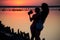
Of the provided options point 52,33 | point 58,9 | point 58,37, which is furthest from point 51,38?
point 58,9

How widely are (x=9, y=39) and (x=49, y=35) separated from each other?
289 cm

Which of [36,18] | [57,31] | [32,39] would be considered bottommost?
[57,31]

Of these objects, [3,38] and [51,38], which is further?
[51,38]

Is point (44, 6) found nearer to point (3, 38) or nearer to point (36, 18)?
point (36, 18)

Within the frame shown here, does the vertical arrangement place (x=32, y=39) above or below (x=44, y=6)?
below

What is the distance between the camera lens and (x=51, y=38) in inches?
203

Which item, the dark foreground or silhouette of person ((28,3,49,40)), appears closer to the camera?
the dark foreground

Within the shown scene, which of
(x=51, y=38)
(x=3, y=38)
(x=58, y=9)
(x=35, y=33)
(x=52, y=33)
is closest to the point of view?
(x=3, y=38)

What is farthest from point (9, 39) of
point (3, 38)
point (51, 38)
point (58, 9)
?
point (58, 9)

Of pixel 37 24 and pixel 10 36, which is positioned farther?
pixel 37 24

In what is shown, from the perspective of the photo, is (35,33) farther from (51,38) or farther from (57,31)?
(57,31)

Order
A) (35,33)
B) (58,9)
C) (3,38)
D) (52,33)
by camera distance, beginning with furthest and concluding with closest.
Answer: (58,9)
(52,33)
(35,33)
(3,38)

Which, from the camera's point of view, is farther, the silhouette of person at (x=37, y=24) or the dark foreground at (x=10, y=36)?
the silhouette of person at (x=37, y=24)

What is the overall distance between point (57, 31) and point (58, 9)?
6106 millimetres
